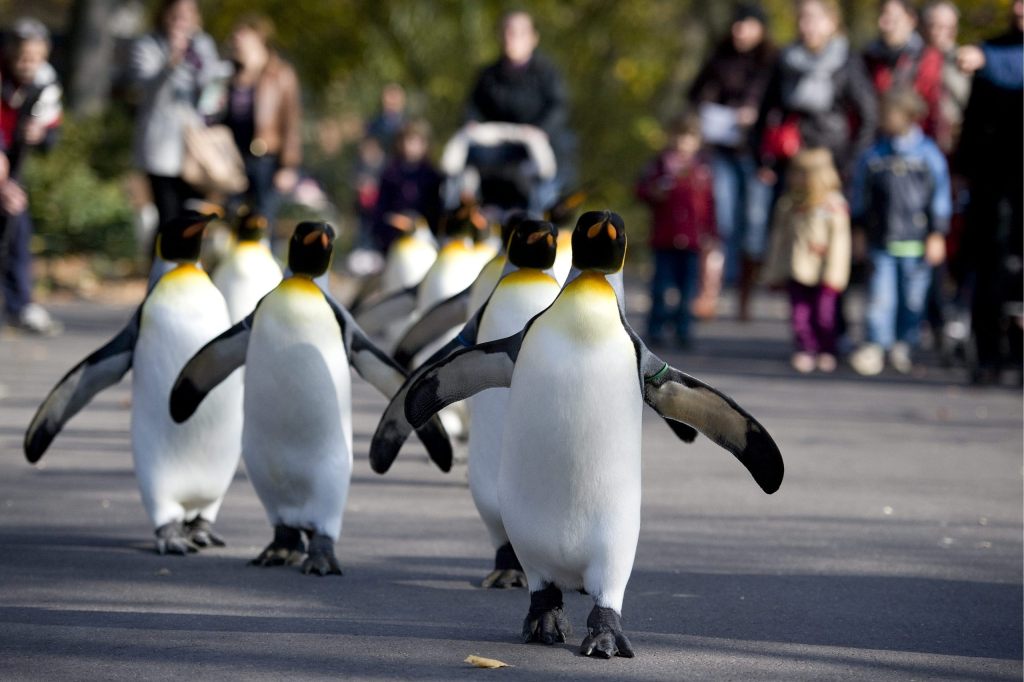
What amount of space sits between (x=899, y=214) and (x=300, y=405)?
6427 millimetres

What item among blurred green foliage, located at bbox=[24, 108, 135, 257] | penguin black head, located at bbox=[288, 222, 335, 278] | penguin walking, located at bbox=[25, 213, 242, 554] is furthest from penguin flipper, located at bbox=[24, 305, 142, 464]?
blurred green foliage, located at bbox=[24, 108, 135, 257]

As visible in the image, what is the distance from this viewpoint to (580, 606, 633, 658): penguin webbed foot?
14.2 ft

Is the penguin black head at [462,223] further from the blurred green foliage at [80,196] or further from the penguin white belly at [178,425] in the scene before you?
the blurred green foliage at [80,196]

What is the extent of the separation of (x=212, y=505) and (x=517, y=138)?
5.97m

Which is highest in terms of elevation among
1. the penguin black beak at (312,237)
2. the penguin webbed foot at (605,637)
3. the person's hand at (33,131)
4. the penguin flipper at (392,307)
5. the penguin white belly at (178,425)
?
the person's hand at (33,131)

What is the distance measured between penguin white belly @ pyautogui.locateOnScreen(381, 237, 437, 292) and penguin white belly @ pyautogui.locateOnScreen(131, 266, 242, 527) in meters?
3.77

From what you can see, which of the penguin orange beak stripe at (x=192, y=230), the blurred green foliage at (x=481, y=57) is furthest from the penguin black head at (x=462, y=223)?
the blurred green foliage at (x=481, y=57)

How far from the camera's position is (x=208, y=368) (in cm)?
538

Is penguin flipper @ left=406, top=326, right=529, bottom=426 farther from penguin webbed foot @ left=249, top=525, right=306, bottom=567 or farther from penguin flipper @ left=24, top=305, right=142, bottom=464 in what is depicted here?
penguin flipper @ left=24, top=305, right=142, bottom=464

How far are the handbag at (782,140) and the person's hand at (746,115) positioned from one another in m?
0.98

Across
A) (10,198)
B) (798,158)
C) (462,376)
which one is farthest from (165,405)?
(798,158)

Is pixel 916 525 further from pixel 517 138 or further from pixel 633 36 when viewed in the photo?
pixel 633 36

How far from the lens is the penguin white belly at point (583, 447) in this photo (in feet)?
14.4

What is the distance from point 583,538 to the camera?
14.3ft
